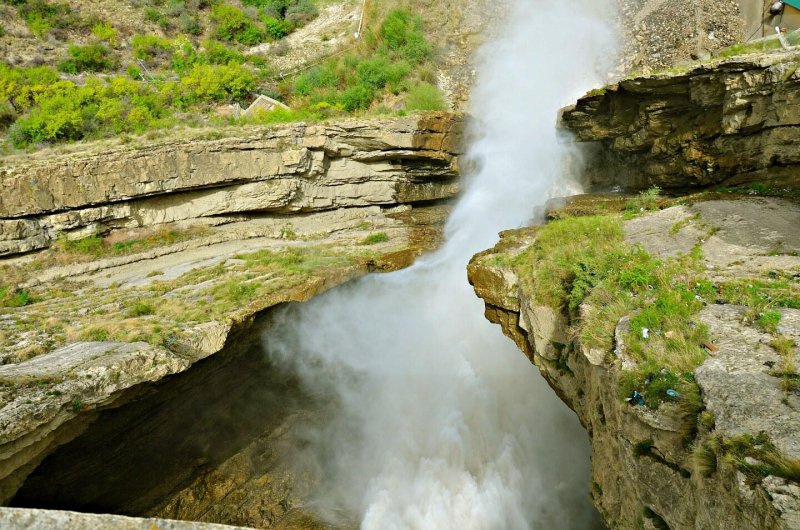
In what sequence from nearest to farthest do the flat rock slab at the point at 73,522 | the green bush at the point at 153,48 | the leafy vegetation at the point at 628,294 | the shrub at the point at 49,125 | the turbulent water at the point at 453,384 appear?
1. the flat rock slab at the point at 73,522
2. the leafy vegetation at the point at 628,294
3. the turbulent water at the point at 453,384
4. the shrub at the point at 49,125
5. the green bush at the point at 153,48

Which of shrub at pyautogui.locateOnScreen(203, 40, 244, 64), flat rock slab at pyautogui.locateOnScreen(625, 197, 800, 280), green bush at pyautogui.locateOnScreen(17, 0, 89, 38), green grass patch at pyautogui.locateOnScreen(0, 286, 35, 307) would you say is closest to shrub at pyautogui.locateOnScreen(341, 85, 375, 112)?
shrub at pyautogui.locateOnScreen(203, 40, 244, 64)

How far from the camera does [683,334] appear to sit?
4.90m

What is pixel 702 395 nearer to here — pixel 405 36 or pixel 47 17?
pixel 405 36

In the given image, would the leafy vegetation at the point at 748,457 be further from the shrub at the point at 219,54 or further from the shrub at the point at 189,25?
the shrub at the point at 189,25

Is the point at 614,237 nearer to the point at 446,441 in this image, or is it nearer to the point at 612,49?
the point at 446,441

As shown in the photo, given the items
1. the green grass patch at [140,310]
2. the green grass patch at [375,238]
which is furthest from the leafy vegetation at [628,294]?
the green grass patch at [140,310]

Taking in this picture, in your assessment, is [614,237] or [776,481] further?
[614,237]

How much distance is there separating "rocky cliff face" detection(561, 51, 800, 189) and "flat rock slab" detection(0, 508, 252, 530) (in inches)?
428

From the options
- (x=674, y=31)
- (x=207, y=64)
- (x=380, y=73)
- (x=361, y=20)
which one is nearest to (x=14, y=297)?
(x=207, y=64)

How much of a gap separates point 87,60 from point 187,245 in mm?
14799

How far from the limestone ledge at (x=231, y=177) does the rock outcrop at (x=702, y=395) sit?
8730mm

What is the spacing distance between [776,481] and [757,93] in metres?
8.44

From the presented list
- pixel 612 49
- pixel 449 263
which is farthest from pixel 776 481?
pixel 612 49

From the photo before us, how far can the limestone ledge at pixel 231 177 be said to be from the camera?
1310cm
